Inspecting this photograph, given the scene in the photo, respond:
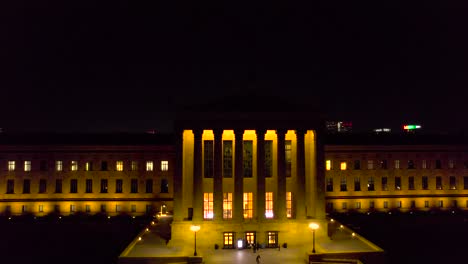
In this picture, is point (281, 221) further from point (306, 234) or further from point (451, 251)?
point (451, 251)

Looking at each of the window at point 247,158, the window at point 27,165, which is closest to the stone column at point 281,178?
the window at point 247,158

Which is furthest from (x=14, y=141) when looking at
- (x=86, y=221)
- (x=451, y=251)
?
(x=451, y=251)

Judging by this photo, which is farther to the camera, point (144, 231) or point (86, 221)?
point (86, 221)

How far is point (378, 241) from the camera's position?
52.4 meters

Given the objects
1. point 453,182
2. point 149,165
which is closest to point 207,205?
point 149,165

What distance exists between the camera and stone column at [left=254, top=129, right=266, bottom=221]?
169 ft

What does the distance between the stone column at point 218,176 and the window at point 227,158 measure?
213 cm

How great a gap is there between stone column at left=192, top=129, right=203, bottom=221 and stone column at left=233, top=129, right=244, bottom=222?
3973mm

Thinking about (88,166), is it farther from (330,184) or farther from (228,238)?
(330,184)

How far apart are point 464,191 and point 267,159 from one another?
140ft

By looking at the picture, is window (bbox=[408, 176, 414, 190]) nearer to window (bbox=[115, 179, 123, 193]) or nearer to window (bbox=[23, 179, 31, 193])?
window (bbox=[115, 179, 123, 193])

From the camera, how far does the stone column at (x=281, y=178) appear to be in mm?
51906

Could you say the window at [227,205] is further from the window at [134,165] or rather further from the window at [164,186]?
the window at [134,165]

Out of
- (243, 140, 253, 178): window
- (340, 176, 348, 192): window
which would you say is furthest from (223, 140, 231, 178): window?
(340, 176, 348, 192): window
